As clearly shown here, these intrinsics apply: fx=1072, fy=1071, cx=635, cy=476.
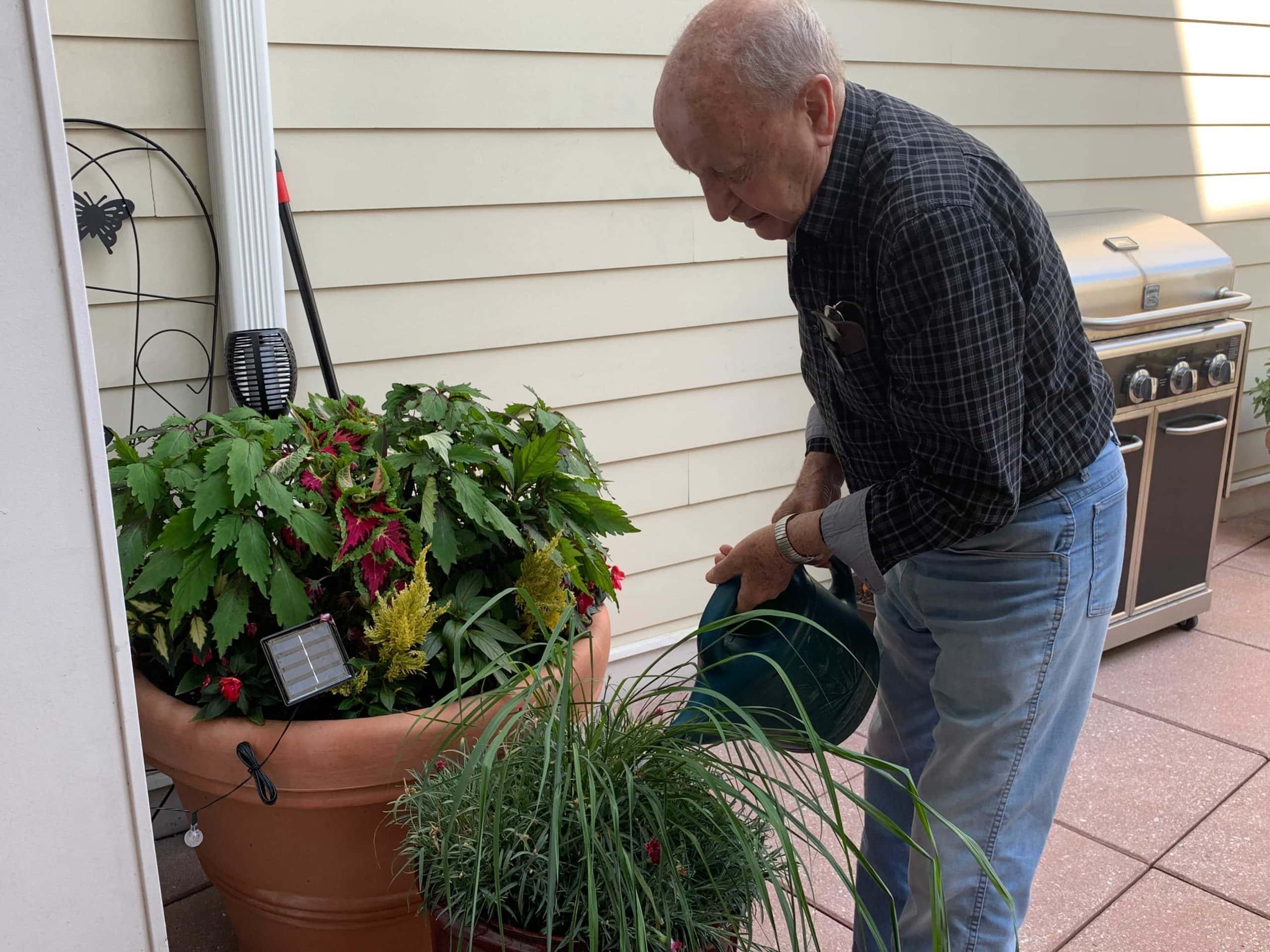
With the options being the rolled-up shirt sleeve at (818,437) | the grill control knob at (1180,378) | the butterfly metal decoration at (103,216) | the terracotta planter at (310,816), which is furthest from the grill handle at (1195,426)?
the butterfly metal decoration at (103,216)

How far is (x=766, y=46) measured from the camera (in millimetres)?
1239

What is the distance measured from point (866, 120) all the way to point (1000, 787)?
2.93 ft

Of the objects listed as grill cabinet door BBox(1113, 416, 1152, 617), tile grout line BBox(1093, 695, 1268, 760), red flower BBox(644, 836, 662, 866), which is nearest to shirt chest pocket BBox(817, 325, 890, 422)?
red flower BBox(644, 836, 662, 866)

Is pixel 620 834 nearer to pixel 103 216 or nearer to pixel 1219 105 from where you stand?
pixel 103 216

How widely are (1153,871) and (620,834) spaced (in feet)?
5.76

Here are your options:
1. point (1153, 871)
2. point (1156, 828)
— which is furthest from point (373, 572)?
point (1156, 828)

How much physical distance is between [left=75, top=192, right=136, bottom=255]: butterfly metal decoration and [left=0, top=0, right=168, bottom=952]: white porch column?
1.00 m

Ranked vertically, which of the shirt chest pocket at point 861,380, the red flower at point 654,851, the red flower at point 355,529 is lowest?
the red flower at point 654,851

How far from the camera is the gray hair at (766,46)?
1239 mm

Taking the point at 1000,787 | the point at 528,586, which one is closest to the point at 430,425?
the point at 528,586

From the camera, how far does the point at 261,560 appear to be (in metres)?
1.58

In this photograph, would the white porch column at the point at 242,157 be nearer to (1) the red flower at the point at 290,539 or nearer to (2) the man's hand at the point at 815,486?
(1) the red flower at the point at 290,539

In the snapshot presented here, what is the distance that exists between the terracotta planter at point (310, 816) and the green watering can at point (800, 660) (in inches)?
7.9

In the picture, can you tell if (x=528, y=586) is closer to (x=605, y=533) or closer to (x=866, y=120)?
(x=605, y=533)
